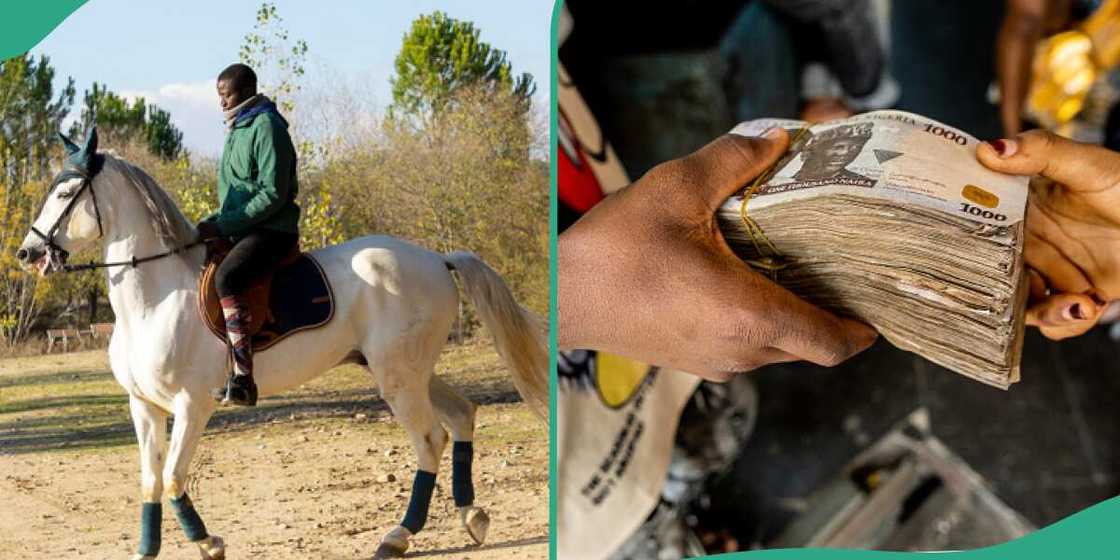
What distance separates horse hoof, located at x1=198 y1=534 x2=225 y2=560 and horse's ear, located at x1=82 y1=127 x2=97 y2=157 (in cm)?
72

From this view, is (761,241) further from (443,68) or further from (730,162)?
(443,68)

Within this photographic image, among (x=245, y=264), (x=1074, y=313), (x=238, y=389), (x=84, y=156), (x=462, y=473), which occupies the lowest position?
(x=462, y=473)

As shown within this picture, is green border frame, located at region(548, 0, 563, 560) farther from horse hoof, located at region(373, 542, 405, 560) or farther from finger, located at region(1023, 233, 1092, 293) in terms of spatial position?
finger, located at region(1023, 233, 1092, 293)

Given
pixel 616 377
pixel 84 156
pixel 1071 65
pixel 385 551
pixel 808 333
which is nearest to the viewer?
pixel 808 333

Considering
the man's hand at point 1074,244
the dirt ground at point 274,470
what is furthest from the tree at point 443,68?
the man's hand at point 1074,244

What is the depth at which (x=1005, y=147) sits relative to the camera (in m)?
1.89

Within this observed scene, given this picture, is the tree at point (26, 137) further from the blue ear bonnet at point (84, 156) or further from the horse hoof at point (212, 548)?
the horse hoof at point (212, 548)

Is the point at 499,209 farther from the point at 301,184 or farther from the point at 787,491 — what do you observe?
the point at 787,491

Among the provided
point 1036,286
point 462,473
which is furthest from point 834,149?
point 462,473

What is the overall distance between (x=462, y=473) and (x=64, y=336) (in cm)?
77

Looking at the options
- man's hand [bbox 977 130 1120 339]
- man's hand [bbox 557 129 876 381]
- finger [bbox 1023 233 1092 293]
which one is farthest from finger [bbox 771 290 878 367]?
finger [bbox 1023 233 1092 293]

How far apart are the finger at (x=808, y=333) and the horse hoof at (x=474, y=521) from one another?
73 centimetres

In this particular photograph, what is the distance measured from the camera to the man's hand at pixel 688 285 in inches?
69.8

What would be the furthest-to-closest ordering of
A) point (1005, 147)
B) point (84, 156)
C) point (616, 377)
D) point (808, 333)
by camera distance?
point (616, 377) → point (84, 156) → point (1005, 147) → point (808, 333)
